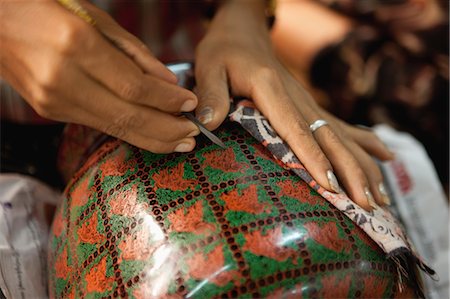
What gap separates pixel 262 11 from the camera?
960 mm

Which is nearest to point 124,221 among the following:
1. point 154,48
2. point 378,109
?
point 154,48

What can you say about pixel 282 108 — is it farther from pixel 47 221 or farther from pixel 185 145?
pixel 47 221

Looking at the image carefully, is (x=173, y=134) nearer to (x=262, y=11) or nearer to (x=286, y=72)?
(x=286, y=72)

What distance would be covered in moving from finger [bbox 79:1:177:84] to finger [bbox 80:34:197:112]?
1 cm

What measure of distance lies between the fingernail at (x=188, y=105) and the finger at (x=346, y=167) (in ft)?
0.56

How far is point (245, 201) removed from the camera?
0.61 m

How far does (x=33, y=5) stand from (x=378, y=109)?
118 centimetres

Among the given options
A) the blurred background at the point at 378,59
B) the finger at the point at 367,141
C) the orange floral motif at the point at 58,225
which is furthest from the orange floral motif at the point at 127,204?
the blurred background at the point at 378,59

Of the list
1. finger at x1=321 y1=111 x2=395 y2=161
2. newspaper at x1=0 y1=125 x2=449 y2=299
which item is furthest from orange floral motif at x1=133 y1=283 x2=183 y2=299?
finger at x1=321 y1=111 x2=395 y2=161

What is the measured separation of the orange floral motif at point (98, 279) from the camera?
613 mm

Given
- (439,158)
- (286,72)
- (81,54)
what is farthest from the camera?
(439,158)

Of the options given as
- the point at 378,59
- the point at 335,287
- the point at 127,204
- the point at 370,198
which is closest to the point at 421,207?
the point at 370,198

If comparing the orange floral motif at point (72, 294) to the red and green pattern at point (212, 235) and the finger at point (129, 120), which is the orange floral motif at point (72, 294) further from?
the finger at point (129, 120)

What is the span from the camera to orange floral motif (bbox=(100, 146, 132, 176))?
682mm
